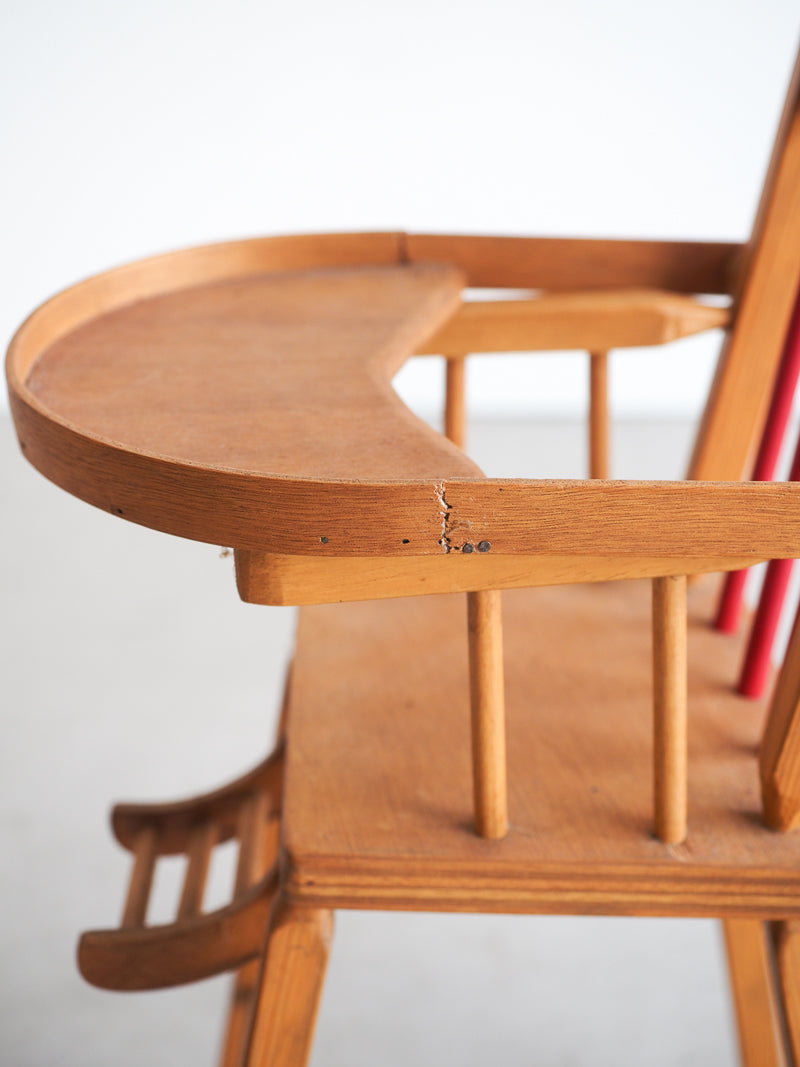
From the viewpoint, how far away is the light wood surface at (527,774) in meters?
0.61

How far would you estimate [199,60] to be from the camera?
2678 mm

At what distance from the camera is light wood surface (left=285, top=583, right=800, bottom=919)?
606 mm

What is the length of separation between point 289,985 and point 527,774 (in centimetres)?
18

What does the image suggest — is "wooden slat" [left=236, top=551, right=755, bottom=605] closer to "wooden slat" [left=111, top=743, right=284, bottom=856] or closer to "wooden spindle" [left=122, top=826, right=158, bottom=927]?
"wooden spindle" [left=122, top=826, right=158, bottom=927]

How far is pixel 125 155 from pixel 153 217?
0.51ft

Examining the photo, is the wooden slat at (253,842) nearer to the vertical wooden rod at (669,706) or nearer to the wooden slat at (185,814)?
the wooden slat at (185,814)

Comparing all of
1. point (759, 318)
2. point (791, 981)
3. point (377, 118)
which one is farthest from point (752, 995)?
point (377, 118)

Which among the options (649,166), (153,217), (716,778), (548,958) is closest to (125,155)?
(153,217)

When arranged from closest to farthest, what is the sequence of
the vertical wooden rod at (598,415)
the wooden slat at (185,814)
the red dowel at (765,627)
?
the red dowel at (765,627) → the vertical wooden rod at (598,415) → the wooden slat at (185,814)

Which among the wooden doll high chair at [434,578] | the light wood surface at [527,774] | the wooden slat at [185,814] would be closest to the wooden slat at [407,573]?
the wooden doll high chair at [434,578]

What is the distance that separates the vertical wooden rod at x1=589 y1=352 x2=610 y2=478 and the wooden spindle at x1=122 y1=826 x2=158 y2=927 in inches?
18.2

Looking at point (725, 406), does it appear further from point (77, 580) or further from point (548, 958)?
point (77, 580)

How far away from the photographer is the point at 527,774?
26.8 inches

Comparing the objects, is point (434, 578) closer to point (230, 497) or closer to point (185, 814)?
point (230, 497)
